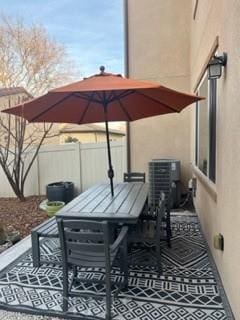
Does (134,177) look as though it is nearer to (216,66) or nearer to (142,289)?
(142,289)

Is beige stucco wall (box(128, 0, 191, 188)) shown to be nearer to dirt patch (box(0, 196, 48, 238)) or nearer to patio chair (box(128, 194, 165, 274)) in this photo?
dirt patch (box(0, 196, 48, 238))

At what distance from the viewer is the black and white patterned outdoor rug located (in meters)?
2.66

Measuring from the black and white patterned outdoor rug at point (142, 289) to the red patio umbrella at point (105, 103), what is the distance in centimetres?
122

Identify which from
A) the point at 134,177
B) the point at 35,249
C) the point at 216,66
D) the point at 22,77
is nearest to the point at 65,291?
the point at 35,249

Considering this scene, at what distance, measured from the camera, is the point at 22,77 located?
838 centimetres

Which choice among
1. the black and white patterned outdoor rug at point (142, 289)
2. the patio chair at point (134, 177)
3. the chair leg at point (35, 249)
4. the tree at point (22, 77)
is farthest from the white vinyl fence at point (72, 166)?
the chair leg at point (35, 249)

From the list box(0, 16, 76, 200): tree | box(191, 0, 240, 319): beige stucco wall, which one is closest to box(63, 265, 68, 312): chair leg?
box(191, 0, 240, 319): beige stucco wall

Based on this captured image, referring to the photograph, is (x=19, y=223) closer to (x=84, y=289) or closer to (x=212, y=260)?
(x=84, y=289)

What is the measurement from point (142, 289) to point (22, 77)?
707 cm

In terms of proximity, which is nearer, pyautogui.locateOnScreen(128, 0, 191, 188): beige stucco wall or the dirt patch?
the dirt patch

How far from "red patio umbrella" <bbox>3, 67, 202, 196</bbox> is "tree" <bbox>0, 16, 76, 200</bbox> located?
391 cm

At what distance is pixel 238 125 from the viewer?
234cm

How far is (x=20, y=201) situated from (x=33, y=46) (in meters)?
4.21

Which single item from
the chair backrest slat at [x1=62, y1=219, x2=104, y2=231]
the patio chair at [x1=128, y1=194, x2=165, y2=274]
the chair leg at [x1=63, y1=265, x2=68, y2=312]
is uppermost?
the chair backrest slat at [x1=62, y1=219, x2=104, y2=231]
